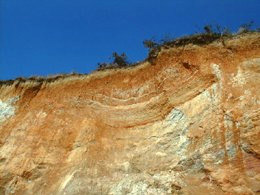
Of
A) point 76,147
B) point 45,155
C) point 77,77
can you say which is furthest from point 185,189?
point 77,77

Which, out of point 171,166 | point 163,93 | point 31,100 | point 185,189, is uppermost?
point 31,100

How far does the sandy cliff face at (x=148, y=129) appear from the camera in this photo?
1062 centimetres

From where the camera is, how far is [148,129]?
12.4 metres

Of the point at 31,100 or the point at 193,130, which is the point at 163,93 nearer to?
the point at 193,130

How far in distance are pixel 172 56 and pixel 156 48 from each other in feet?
2.43

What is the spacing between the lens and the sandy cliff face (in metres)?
10.6

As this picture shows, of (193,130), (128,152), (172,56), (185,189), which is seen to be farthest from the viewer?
(172,56)

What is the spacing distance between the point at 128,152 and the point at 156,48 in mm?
3522

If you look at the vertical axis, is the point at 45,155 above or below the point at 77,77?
below

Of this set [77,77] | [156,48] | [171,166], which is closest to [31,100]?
[77,77]

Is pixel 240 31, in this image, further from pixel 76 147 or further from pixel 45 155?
pixel 45 155

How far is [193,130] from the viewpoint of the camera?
1139 cm

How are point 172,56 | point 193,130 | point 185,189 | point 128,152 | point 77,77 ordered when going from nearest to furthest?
point 185,189 < point 193,130 < point 128,152 < point 172,56 < point 77,77

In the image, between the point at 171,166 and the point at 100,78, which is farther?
the point at 100,78
